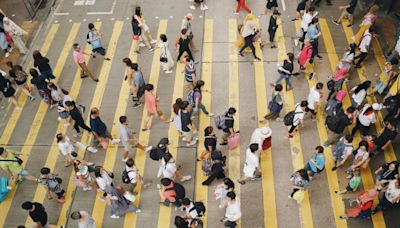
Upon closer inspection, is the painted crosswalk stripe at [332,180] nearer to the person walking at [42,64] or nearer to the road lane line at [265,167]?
the road lane line at [265,167]

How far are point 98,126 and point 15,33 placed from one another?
6324 mm

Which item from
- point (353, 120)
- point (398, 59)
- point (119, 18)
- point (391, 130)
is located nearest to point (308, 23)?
point (398, 59)

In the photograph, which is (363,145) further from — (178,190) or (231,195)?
(178,190)

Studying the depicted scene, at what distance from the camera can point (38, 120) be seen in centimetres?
1297

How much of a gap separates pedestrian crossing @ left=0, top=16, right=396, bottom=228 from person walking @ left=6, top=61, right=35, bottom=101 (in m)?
0.59

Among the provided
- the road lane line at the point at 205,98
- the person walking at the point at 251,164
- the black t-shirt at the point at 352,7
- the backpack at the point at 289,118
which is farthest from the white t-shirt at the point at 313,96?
the black t-shirt at the point at 352,7

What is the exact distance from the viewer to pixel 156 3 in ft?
56.0

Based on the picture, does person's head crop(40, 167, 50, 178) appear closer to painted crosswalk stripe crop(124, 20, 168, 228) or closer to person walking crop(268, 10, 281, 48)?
painted crosswalk stripe crop(124, 20, 168, 228)

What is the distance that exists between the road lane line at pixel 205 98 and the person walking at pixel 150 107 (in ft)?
4.29

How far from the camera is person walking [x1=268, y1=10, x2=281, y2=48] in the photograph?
13.4m

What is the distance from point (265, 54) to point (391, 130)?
18.6 ft

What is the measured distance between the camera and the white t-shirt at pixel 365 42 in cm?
1258

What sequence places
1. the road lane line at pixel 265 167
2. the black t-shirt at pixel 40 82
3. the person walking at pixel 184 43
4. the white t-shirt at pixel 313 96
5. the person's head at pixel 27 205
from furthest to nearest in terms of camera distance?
the person walking at pixel 184 43, the black t-shirt at pixel 40 82, the white t-shirt at pixel 313 96, the road lane line at pixel 265 167, the person's head at pixel 27 205

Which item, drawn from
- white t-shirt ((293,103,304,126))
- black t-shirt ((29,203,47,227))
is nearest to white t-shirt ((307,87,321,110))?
white t-shirt ((293,103,304,126))
